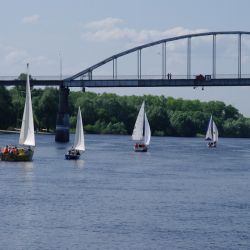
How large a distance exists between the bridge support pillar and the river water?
74909 mm

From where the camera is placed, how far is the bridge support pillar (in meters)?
186

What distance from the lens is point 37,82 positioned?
194750 mm

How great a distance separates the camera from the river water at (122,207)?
5594 cm

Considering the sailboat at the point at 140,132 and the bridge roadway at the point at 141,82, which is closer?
the sailboat at the point at 140,132

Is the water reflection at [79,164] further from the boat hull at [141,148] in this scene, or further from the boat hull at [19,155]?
the boat hull at [141,148]

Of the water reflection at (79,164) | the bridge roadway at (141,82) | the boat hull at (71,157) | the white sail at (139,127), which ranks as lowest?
the water reflection at (79,164)

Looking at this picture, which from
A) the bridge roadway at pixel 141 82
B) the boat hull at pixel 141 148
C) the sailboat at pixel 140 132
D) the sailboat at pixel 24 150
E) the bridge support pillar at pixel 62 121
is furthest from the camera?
the bridge support pillar at pixel 62 121

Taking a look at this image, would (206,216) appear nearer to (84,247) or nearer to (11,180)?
(84,247)

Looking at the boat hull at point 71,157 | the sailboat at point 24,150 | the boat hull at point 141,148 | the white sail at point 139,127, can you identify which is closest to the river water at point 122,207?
the sailboat at point 24,150

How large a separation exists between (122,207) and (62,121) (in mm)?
120023

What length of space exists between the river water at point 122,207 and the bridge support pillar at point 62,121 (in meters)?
74.9

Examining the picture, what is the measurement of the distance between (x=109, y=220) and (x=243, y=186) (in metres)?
27.7

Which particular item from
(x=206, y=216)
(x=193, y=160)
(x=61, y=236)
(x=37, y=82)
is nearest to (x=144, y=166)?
(x=193, y=160)

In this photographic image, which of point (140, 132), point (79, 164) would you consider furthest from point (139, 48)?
point (79, 164)
